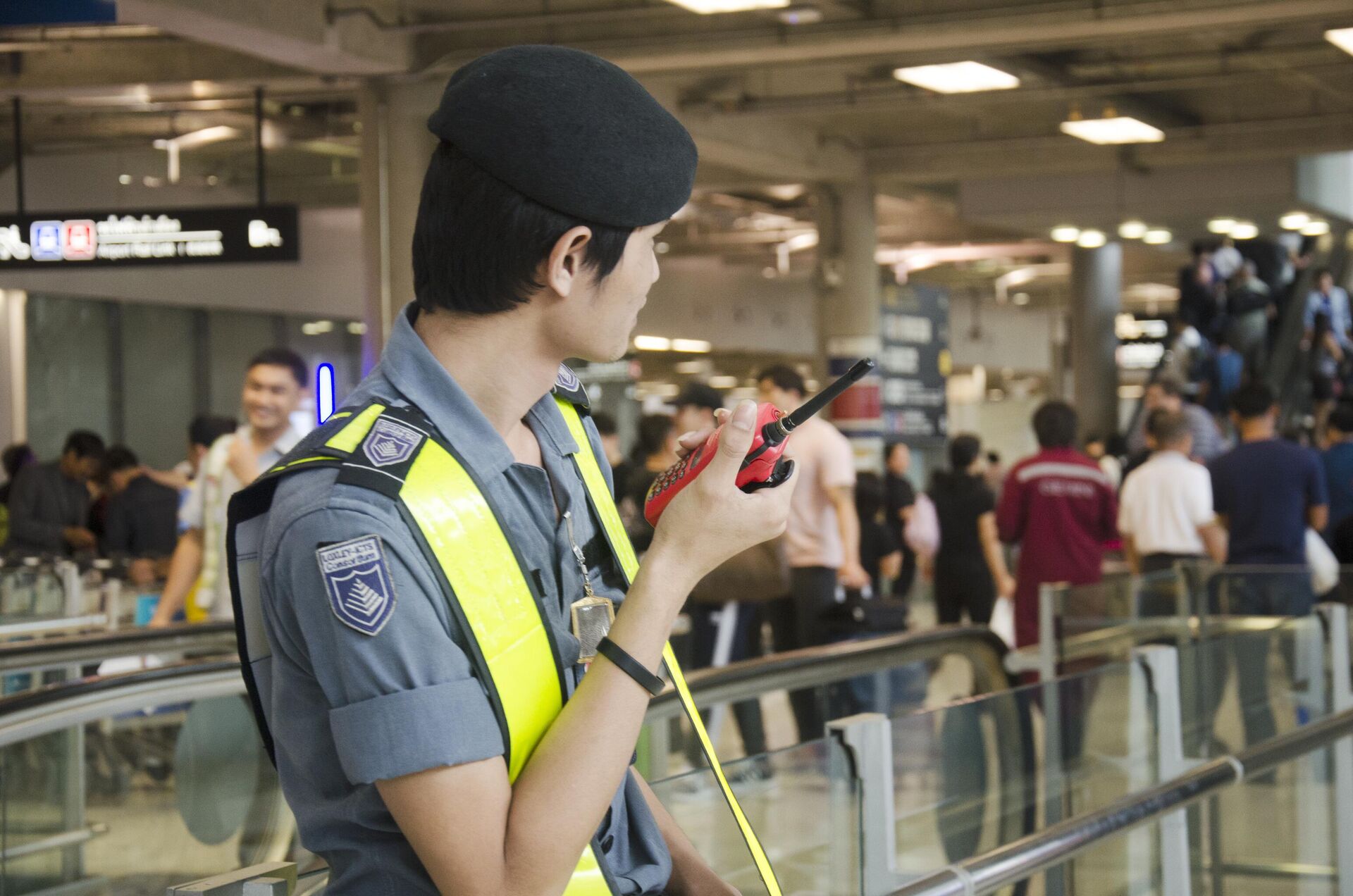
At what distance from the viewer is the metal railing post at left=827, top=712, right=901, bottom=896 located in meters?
2.40

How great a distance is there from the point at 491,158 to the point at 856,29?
8.84m

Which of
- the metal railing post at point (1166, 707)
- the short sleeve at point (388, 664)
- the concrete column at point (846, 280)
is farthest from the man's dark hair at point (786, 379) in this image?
the concrete column at point (846, 280)

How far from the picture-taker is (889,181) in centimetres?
1535

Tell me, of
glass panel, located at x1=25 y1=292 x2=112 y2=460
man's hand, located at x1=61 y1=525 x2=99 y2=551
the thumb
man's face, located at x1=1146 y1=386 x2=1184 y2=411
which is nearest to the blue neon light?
the thumb

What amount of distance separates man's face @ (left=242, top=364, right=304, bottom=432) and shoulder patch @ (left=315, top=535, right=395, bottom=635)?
4.22m

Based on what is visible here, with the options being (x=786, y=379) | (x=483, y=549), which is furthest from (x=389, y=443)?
(x=786, y=379)

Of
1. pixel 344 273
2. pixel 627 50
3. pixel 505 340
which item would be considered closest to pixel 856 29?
pixel 627 50

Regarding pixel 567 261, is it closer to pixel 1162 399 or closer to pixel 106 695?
pixel 106 695

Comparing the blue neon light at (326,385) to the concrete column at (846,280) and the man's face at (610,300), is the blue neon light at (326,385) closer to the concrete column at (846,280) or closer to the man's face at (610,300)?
the man's face at (610,300)

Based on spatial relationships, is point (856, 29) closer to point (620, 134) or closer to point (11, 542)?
point (11, 542)

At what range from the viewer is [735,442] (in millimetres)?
1189

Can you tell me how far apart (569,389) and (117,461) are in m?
9.00

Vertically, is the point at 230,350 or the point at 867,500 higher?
the point at 230,350

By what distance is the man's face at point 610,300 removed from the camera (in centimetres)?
123
